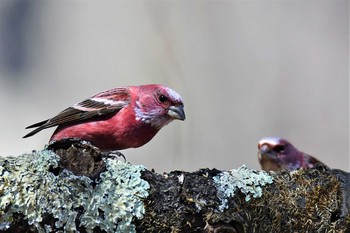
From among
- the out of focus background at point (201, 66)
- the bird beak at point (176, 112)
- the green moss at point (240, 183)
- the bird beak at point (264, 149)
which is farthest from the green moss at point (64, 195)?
the out of focus background at point (201, 66)

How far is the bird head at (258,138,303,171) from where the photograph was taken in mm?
5582

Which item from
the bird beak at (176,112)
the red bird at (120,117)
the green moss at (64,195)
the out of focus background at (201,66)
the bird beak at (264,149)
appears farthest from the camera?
the out of focus background at (201,66)

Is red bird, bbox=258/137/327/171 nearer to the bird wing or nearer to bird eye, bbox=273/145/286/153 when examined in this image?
bird eye, bbox=273/145/286/153

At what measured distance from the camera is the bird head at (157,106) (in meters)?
4.27

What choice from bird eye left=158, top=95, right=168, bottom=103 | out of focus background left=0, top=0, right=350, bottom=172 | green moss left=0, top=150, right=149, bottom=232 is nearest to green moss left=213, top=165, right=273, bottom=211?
green moss left=0, top=150, right=149, bottom=232

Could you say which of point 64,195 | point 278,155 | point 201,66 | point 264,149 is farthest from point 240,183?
point 201,66

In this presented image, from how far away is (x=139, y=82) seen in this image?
5.80 meters

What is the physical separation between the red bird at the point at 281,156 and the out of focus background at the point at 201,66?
0.24 metres

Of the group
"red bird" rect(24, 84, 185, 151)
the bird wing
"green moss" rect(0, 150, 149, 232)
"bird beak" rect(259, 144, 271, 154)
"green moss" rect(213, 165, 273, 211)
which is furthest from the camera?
"bird beak" rect(259, 144, 271, 154)

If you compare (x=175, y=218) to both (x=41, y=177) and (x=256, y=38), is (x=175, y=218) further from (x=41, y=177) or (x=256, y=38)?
(x=256, y=38)

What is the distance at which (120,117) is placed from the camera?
13.8 feet

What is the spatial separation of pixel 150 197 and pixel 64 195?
1.07ft

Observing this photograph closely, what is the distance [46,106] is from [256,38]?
1809 mm

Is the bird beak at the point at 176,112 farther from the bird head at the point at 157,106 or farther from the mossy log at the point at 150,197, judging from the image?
the mossy log at the point at 150,197
